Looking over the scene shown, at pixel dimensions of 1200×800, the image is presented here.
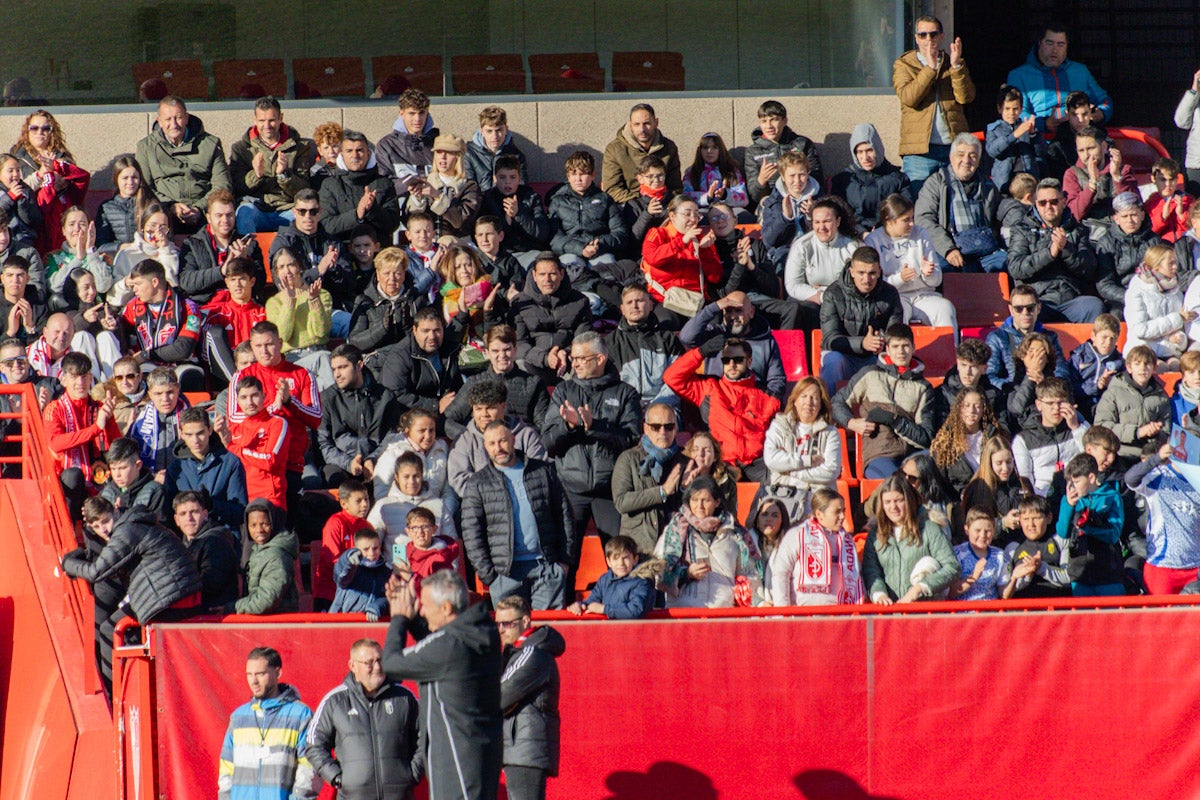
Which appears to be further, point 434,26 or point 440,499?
point 434,26

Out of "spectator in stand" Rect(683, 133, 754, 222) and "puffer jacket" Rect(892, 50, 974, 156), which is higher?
"puffer jacket" Rect(892, 50, 974, 156)

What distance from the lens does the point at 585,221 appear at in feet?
43.8

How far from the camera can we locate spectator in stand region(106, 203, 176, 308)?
12656 mm

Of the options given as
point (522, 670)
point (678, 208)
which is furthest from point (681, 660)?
point (678, 208)

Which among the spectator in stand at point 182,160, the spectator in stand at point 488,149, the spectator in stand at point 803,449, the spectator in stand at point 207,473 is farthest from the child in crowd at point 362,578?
the spectator in stand at point 182,160

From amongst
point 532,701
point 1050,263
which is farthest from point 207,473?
point 1050,263

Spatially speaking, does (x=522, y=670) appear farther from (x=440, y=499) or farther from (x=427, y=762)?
(x=440, y=499)

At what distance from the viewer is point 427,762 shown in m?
7.56

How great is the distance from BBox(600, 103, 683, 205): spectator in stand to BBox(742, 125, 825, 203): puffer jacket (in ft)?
2.01

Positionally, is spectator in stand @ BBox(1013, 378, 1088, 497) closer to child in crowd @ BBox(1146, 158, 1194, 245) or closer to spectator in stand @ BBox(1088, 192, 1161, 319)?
spectator in stand @ BBox(1088, 192, 1161, 319)

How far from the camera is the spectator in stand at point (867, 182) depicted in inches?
547

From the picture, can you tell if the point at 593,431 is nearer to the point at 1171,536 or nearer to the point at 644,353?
the point at 644,353

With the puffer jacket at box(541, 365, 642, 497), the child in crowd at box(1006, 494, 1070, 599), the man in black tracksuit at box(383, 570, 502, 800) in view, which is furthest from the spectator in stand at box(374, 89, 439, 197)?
the man in black tracksuit at box(383, 570, 502, 800)

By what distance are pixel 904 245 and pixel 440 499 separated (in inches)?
184
